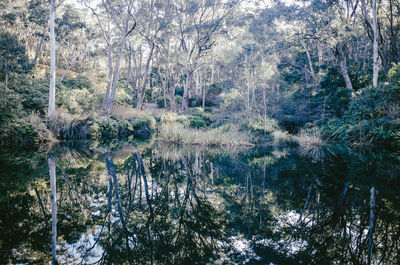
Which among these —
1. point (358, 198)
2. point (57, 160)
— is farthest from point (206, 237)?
point (57, 160)

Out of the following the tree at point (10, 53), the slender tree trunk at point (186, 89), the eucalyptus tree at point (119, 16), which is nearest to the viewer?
the tree at point (10, 53)

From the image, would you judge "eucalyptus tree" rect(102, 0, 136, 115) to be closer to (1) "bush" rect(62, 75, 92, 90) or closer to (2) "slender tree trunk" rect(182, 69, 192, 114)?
(2) "slender tree trunk" rect(182, 69, 192, 114)

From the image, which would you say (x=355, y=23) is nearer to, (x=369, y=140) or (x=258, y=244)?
(x=369, y=140)

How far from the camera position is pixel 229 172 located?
218 inches

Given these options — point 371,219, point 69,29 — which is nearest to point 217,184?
point 371,219

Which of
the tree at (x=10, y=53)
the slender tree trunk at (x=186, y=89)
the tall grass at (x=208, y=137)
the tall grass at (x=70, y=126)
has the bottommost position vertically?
the tall grass at (x=208, y=137)

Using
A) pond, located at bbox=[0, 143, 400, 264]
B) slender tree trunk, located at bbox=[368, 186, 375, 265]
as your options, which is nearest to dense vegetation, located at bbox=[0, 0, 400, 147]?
pond, located at bbox=[0, 143, 400, 264]

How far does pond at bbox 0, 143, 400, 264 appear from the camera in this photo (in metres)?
1.89

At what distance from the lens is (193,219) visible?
2670 mm

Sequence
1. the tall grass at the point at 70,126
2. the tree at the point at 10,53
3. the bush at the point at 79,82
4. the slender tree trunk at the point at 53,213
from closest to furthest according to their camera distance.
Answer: the slender tree trunk at the point at 53,213
the tall grass at the point at 70,126
the tree at the point at 10,53
the bush at the point at 79,82

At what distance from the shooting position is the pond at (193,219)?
1.89 meters

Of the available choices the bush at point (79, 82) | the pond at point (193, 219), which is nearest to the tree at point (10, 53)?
the bush at point (79, 82)

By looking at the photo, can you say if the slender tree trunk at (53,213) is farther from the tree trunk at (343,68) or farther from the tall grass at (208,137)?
the tree trunk at (343,68)

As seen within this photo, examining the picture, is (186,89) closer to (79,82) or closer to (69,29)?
(79,82)
